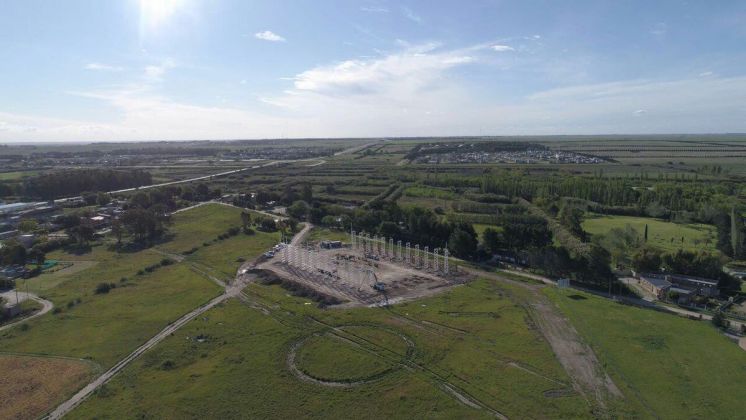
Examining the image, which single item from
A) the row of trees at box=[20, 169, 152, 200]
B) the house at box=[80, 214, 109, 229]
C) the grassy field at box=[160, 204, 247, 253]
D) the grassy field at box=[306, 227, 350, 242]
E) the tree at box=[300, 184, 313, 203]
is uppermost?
the row of trees at box=[20, 169, 152, 200]

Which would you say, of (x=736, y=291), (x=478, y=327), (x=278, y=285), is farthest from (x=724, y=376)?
(x=278, y=285)

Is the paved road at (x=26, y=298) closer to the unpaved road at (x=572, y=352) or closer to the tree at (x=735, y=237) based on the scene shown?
the unpaved road at (x=572, y=352)

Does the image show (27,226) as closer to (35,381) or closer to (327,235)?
(327,235)

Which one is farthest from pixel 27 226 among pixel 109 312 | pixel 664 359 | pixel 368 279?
pixel 664 359

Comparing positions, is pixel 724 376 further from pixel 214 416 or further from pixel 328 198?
pixel 328 198

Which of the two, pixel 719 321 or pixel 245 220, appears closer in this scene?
pixel 719 321

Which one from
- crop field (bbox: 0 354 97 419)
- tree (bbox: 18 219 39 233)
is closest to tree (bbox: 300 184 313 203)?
tree (bbox: 18 219 39 233)

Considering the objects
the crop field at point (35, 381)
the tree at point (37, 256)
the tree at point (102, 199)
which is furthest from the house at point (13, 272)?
the tree at point (102, 199)

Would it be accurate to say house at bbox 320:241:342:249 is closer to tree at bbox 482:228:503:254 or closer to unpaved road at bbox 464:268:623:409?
tree at bbox 482:228:503:254
